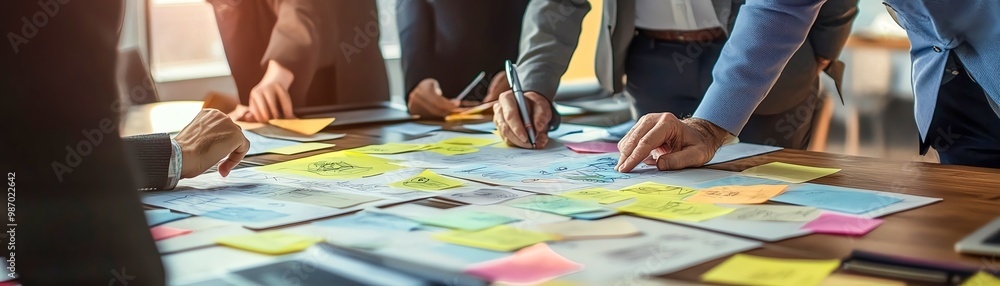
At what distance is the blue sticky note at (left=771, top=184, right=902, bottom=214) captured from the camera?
1.22 metres

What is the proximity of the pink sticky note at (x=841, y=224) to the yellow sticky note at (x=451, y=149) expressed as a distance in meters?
0.75

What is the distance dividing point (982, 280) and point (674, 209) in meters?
0.41

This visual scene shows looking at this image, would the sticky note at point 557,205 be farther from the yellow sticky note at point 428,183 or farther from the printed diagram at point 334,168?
the printed diagram at point 334,168

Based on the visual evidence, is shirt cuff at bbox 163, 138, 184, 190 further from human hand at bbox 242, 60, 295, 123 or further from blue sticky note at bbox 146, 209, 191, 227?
human hand at bbox 242, 60, 295, 123

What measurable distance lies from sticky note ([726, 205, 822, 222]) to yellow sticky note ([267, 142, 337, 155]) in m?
0.87

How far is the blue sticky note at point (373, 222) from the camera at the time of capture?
111cm

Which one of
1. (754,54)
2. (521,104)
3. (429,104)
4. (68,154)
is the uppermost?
(68,154)

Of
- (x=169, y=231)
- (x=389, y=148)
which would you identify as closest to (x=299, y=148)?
(x=389, y=148)

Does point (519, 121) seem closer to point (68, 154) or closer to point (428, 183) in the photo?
point (428, 183)

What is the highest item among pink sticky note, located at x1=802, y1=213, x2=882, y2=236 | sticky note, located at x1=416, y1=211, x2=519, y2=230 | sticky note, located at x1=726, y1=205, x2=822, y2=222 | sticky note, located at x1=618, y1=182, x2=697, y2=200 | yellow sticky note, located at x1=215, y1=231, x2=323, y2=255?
yellow sticky note, located at x1=215, y1=231, x2=323, y2=255

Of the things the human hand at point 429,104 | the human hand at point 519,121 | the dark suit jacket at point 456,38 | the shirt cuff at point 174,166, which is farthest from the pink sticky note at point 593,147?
the dark suit jacket at point 456,38

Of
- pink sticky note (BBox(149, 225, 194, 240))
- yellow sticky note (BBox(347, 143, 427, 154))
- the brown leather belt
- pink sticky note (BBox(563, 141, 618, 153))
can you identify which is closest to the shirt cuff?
pink sticky note (BBox(149, 225, 194, 240))

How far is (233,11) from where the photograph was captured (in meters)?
2.96

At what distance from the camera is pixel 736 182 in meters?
1.42
